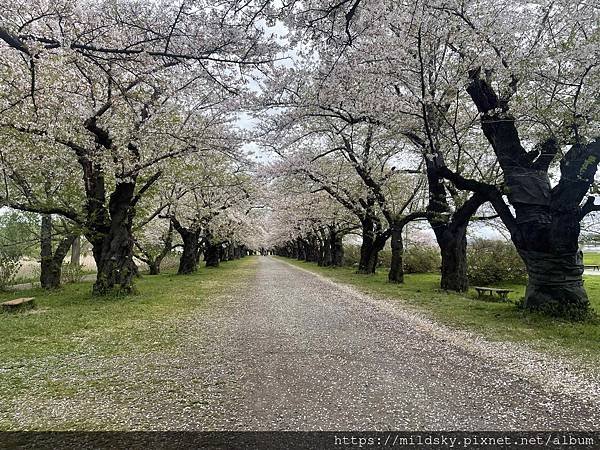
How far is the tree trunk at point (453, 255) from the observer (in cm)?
1492

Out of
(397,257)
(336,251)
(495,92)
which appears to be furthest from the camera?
(336,251)

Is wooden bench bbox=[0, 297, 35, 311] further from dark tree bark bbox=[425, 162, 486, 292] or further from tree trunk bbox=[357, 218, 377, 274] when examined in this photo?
tree trunk bbox=[357, 218, 377, 274]

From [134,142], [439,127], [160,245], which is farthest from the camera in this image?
[160,245]

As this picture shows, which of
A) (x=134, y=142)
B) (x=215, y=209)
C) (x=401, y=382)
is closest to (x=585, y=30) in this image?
(x=401, y=382)

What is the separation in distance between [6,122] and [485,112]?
1347 cm

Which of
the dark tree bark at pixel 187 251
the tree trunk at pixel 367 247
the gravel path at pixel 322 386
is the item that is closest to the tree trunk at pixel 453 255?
the gravel path at pixel 322 386

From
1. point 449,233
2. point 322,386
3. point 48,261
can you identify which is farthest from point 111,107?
point 449,233

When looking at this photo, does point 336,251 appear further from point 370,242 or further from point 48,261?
point 48,261

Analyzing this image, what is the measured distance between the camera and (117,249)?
45.7ft

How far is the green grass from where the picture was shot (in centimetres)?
699

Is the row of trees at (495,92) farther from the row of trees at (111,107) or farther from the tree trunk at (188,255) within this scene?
the tree trunk at (188,255)

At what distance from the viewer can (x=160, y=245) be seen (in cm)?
3092

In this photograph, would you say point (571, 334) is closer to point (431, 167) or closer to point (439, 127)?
point (439, 127)

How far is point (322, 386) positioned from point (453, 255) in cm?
1164
